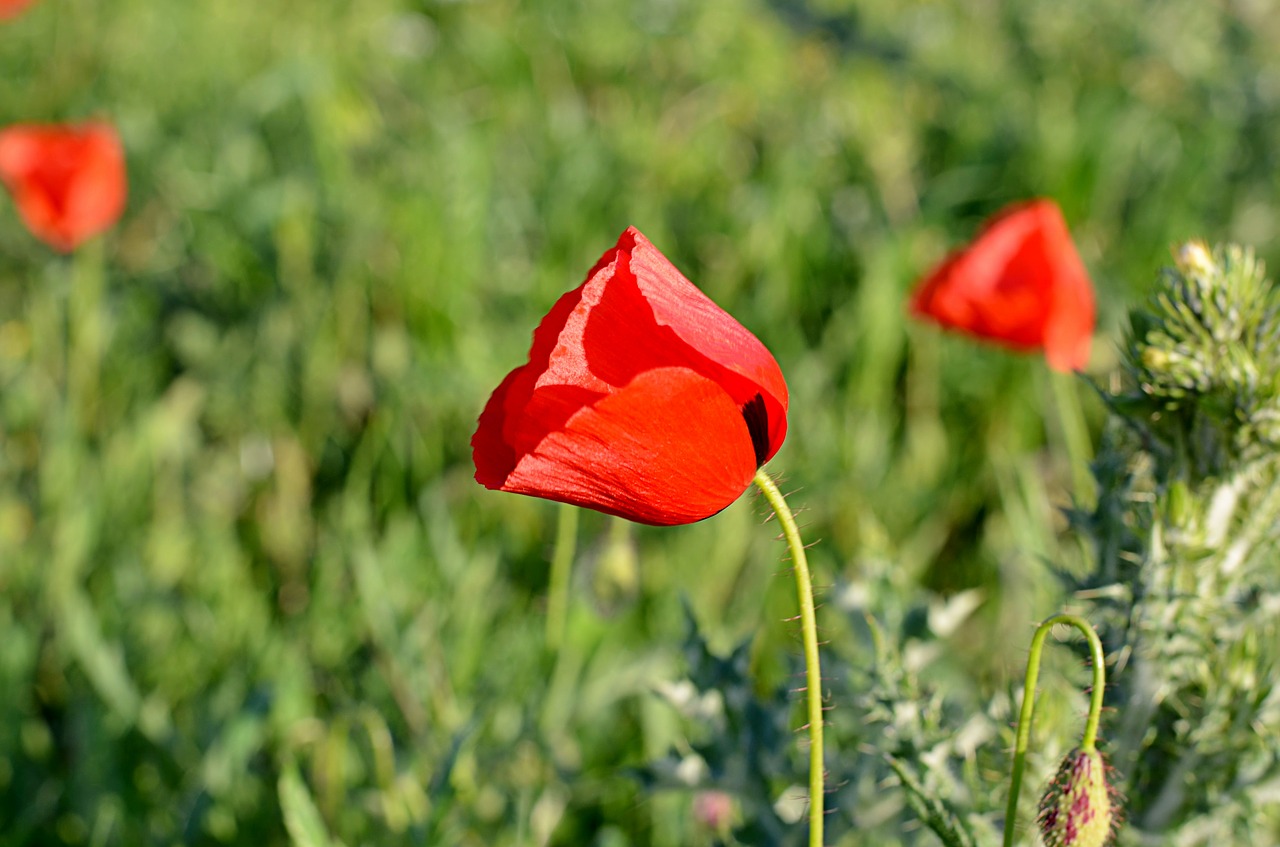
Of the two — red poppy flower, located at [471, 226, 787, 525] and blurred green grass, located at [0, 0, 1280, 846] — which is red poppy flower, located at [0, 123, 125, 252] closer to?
blurred green grass, located at [0, 0, 1280, 846]

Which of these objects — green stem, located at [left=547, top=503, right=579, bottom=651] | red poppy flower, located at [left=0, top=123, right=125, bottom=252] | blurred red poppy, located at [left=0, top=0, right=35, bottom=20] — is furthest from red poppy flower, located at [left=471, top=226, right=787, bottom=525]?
blurred red poppy, located at [left=0, top=0, right=35, bottom=20]

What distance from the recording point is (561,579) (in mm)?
1306

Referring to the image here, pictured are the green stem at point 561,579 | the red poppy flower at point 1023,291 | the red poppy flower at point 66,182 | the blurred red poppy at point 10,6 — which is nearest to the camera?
the green stem at point 561,579

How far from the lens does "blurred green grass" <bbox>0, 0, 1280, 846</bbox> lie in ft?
4.55

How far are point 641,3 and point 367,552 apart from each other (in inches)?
103

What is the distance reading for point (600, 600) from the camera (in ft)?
4.35

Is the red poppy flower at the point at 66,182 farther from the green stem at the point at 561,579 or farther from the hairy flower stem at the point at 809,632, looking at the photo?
the hairy flower stem at the point at 809,632

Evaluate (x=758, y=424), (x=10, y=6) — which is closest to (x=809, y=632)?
(x=758, y=424)

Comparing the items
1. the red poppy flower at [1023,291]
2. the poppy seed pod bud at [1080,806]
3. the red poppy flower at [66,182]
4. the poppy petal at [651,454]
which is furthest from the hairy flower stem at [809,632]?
the red poppy flower at [66,182]

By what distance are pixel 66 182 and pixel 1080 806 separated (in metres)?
1.73

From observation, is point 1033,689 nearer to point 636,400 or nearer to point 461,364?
point 636,400

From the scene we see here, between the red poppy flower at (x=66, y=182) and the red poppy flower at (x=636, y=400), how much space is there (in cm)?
142

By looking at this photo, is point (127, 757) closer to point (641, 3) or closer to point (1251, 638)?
point (1251, 638)

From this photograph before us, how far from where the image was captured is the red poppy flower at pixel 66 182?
1.85 meters
